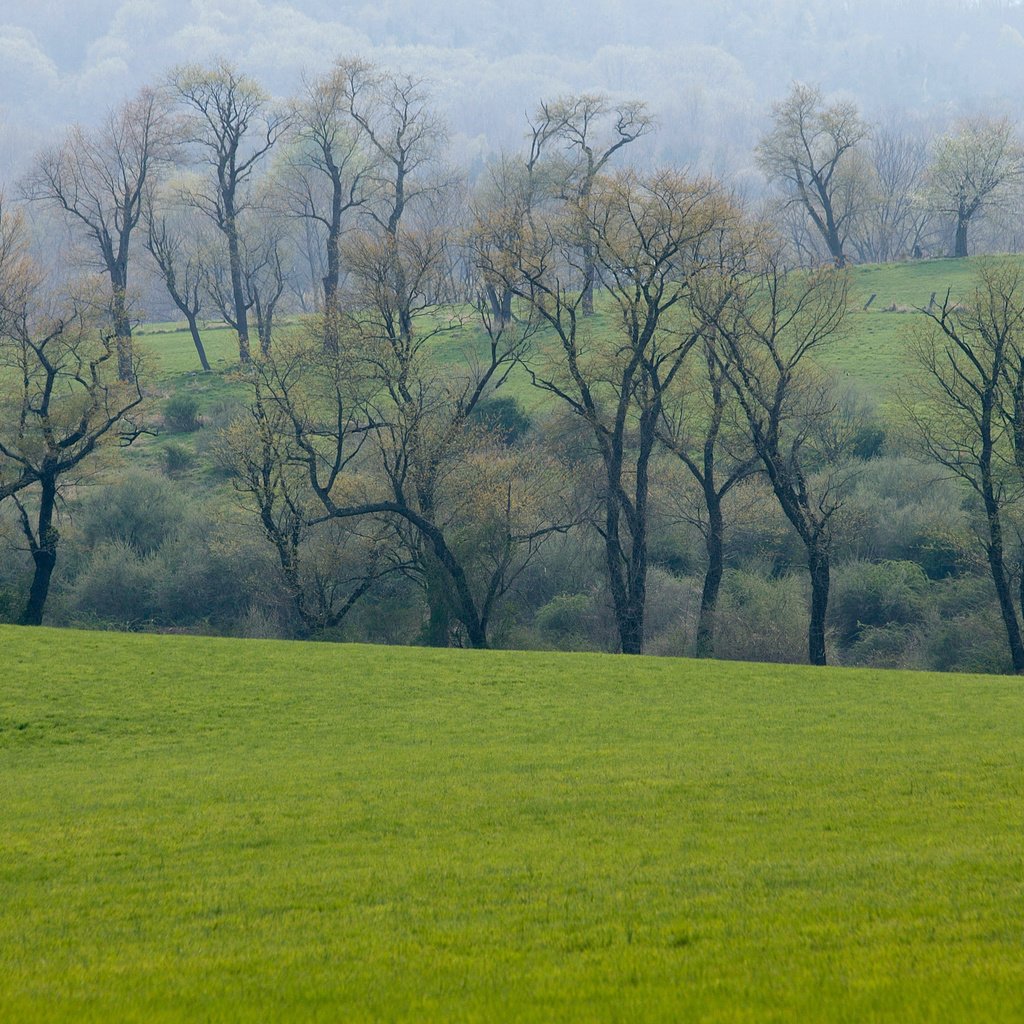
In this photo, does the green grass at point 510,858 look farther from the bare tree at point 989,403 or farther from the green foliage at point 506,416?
the green foliage at point 506,416

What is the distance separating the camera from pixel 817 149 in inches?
3155

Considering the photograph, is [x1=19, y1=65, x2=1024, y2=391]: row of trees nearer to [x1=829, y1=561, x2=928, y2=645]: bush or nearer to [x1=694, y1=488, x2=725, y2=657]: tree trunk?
[x1=694, y1=488, x2=725, y2=657]: tree trunk

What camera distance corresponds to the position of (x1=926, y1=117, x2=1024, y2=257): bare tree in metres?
78.4

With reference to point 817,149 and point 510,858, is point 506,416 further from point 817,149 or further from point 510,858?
point 510,858

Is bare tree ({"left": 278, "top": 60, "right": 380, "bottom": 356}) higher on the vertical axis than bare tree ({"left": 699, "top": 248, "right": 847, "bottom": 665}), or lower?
higher

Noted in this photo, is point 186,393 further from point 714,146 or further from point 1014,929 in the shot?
point 714,146

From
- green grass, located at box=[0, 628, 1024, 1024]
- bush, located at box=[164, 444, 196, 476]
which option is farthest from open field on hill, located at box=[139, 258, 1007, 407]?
green grass, located at box=[0, 628, 1024, 1024]

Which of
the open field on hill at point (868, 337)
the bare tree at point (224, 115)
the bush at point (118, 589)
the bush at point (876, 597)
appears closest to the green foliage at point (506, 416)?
the open field on hill at point (868, 337)

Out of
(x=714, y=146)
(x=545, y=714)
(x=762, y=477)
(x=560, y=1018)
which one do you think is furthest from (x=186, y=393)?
(x=714, y=146)

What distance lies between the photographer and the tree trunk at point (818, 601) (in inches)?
1380

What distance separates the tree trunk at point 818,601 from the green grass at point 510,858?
12468 mm

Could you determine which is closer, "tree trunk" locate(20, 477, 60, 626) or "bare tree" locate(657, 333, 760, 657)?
"bare tree" locate(657, 333, 760, 657)

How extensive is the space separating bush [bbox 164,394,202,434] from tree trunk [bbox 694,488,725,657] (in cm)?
3482

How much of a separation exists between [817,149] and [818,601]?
184 ft
